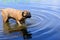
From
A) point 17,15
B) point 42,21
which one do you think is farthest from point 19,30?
point 42,21

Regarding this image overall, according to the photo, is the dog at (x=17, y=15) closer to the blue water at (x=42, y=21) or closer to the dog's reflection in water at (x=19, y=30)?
the dog's reflection in water at (x=19, y=30)

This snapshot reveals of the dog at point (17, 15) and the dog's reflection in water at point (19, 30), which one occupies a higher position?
the dog at point (17, 15)

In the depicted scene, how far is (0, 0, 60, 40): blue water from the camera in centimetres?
552

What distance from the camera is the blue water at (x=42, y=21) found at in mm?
5516

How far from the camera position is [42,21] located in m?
6.62

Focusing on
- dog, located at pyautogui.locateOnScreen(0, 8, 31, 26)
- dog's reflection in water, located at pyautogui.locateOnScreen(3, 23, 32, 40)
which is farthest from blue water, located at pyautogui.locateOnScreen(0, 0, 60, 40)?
dog, located at pyautogui.locateOnScreen(0, 8, 31, 26)

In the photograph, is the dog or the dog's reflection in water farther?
the dog

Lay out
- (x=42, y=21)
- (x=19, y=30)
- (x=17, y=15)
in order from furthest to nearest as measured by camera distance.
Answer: (x=42, y=21)
(x=17, y=15)
(x=19, y=30)

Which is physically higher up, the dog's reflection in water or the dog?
the dog

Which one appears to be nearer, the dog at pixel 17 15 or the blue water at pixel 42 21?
the blue water at pixel 42 21

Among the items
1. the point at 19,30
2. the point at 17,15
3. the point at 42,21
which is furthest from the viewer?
the point at 42,21

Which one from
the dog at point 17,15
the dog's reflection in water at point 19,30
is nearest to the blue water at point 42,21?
the dog's reflection in water at point 19,30

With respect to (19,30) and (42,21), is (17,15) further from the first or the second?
(42,21)

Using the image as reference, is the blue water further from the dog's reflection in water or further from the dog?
the dog
